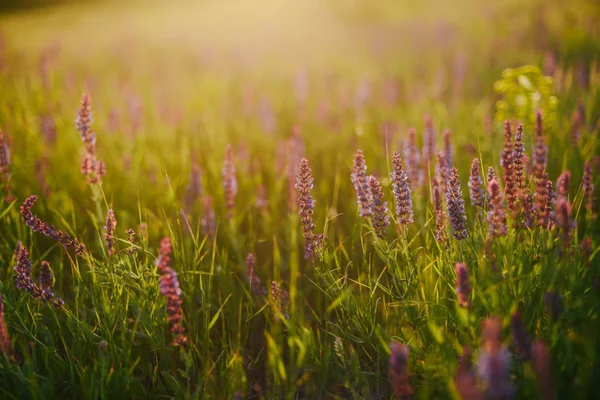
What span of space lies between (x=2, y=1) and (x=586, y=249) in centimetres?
2663

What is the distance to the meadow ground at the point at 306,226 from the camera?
170 centimetres

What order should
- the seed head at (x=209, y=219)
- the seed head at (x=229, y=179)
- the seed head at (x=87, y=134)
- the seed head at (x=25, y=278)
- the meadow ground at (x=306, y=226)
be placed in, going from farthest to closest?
the seed head at (x=209, y=219) < the seed head at (x=229, y=179) < the seed head at (x=87, y=134) < the seed head at (x=25, y=278) < the meadow ground at (x=306, y=226)

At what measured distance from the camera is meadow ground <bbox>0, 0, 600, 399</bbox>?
1701mm

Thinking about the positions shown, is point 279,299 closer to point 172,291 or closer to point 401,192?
point 172,291

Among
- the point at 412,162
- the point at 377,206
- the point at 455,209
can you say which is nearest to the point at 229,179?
the point at 412,162

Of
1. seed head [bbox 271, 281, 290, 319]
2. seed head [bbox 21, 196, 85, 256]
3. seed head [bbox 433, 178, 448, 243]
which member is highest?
seed head [bbox 21, 196, 85, 256]

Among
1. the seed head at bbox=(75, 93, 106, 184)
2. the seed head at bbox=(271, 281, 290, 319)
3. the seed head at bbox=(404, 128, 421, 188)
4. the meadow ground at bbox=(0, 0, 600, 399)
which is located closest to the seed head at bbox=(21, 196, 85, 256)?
the meadow ground at bbox=(0, 0, 600, 399)

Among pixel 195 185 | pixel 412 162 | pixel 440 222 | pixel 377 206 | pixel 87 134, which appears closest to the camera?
pixel 377 206

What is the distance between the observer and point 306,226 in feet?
6.25

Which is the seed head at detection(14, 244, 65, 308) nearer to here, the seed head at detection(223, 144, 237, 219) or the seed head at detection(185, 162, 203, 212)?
the seed head at detection(223, 144, 237, 219)

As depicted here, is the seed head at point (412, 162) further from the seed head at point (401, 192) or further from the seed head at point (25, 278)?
the seed head at point (25, 278)

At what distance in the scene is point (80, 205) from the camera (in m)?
3.27

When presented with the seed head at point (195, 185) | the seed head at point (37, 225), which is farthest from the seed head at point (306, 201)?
the seed head at point (195, 185)

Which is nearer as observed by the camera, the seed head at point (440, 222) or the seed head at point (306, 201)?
the seed head at point (306, 201)
